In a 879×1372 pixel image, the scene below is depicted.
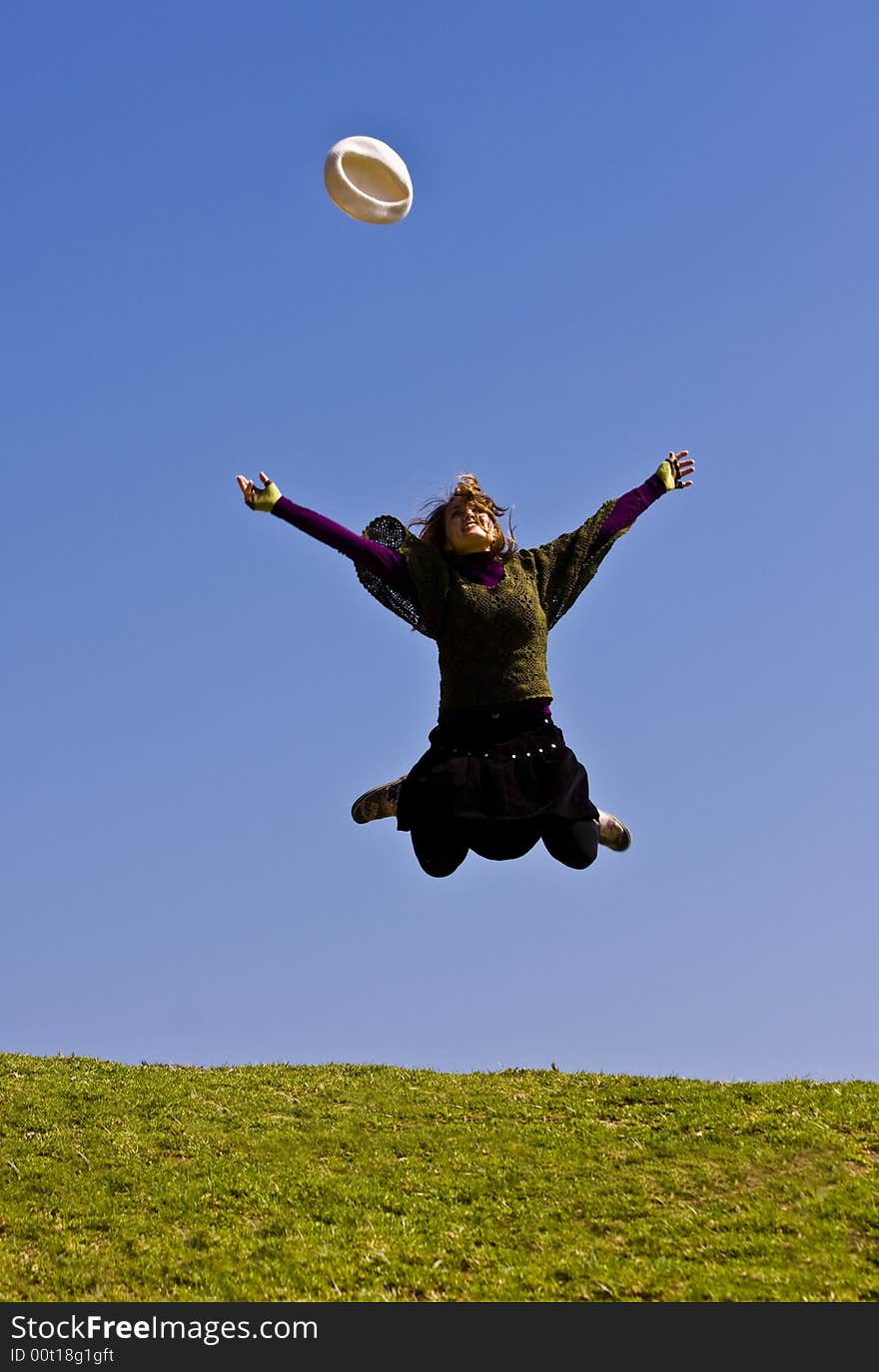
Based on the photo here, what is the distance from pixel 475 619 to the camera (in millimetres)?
10258

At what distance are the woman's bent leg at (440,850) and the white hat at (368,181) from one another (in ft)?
13.8

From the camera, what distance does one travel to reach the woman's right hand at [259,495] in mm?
9797

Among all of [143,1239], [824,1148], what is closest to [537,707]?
[143,1239]

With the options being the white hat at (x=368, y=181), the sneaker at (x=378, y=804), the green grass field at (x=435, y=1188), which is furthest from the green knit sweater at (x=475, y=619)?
the green grass field at (x=435, y=1188)

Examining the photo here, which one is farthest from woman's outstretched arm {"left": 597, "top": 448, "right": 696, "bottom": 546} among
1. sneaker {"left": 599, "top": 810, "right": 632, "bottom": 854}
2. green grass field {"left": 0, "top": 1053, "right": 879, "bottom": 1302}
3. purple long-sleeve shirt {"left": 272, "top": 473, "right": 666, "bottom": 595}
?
green grass field {"left": 0, "top": 1053, "right": 879, "bottom": 1302}

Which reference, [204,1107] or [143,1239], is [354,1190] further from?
[204,1107]

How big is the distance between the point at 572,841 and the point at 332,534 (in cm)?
273

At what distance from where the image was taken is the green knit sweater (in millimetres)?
10250

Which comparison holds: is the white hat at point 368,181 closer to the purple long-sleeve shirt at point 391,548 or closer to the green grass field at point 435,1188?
the purple long-sleeve shirt at point 391,548

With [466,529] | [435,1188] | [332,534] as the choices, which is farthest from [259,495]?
[435,1188]

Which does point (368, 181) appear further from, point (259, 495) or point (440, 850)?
point (440, 850)

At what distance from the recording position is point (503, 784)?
9.86 metres

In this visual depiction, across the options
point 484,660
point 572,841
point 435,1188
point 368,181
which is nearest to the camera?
point 572,841
